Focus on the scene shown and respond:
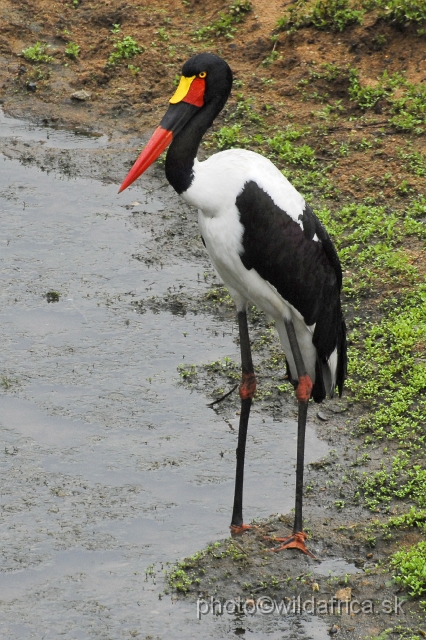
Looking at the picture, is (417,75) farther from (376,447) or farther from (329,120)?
(376,447)

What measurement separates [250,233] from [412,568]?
1.56 meters

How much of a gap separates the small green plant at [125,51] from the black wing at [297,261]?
15.5 ft

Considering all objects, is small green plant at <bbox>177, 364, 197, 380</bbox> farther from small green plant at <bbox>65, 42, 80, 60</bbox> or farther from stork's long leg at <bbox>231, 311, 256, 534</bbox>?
small green plant at <bbox>65, 42, 80, 60</bbox>

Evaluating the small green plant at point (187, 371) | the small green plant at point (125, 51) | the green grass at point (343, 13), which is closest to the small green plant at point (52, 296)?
the small green plant at point (187, 371)

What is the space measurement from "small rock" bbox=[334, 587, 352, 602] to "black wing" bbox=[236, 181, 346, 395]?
1.17m

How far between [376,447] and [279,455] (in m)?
0.50

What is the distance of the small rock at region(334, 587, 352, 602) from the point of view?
4.61 meters

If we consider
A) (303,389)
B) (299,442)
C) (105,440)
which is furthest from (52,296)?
(299,442)

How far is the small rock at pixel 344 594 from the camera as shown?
181 inches

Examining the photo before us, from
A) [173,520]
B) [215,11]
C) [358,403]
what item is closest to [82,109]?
[215,11]

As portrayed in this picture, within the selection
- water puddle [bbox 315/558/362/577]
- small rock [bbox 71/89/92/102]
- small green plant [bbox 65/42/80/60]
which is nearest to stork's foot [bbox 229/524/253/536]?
water puddle [bbox 315/558/362/577]

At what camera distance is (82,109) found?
905cm

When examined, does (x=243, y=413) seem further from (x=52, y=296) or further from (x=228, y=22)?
(x=228, y=22)

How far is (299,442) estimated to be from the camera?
5043mm
